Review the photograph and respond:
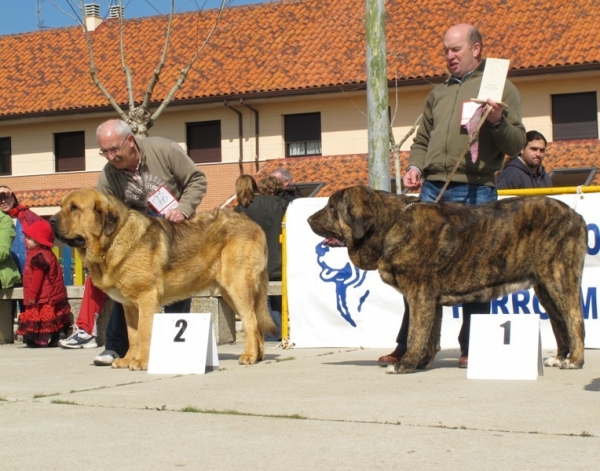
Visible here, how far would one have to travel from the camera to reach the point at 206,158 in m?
39.9

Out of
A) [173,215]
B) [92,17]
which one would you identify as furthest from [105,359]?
[92,17]

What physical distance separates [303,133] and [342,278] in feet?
90.4

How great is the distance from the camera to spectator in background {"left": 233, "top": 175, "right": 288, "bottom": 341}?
12.5m

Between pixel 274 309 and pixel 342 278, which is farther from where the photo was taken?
pixel 274 309

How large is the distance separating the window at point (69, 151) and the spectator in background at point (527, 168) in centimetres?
3326

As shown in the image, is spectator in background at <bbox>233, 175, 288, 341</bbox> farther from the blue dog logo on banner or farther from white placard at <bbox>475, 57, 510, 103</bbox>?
white placard at <bbox>475, 57, 510, 103</bbox>

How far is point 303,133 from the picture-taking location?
38.2 m

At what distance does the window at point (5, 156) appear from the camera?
143 ft

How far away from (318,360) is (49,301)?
4709mm

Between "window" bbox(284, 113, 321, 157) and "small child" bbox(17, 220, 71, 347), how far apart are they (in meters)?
25.4

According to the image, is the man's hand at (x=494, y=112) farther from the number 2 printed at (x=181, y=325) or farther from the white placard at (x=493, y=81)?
the number 2 printed at (x=181, y=325)

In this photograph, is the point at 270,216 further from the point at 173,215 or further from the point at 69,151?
the point at 69,151

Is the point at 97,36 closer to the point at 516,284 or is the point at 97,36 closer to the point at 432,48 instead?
the point at 432,48

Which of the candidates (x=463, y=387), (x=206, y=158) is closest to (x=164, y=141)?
(x=463, y=387)
